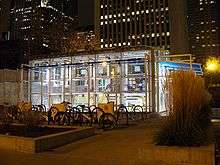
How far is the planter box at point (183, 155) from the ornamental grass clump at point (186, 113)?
0.33 meters

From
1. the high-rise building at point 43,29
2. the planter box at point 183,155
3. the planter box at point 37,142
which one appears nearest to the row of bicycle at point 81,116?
the planter box at point 37,142

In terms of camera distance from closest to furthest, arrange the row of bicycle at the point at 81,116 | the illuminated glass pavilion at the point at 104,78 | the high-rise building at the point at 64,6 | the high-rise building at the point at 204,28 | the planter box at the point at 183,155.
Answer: the planter box at the point at 183,155, the row of bicycle at the point at 81,116, the illuminated glass pavilion at the point at 104,78, the high-rise building at the point at 64,6, the high-rise building at the point at 204,28

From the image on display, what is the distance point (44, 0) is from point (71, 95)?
34641 mm

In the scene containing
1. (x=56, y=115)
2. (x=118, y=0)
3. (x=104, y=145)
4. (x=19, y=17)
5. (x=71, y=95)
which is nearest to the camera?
(x=104, y=145)

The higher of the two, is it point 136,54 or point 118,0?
point 118,0

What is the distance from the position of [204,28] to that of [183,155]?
136421 mm

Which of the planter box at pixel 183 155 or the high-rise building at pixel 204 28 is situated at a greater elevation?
the high-rise building at pixel 204 28

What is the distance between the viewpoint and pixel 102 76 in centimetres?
2298

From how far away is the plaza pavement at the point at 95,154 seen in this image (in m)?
8.39

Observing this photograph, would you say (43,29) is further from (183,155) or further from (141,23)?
(141,23)

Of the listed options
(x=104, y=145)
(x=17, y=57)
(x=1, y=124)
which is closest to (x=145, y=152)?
(x=104, y=145)

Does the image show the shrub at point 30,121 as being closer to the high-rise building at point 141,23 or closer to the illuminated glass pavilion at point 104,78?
the illuminated glass pavilion at point 104,78

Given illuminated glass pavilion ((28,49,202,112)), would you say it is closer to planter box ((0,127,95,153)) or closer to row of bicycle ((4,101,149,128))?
row of bicycle ((4,101,149,128))

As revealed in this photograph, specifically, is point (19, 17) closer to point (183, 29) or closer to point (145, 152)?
point (145, 152)
